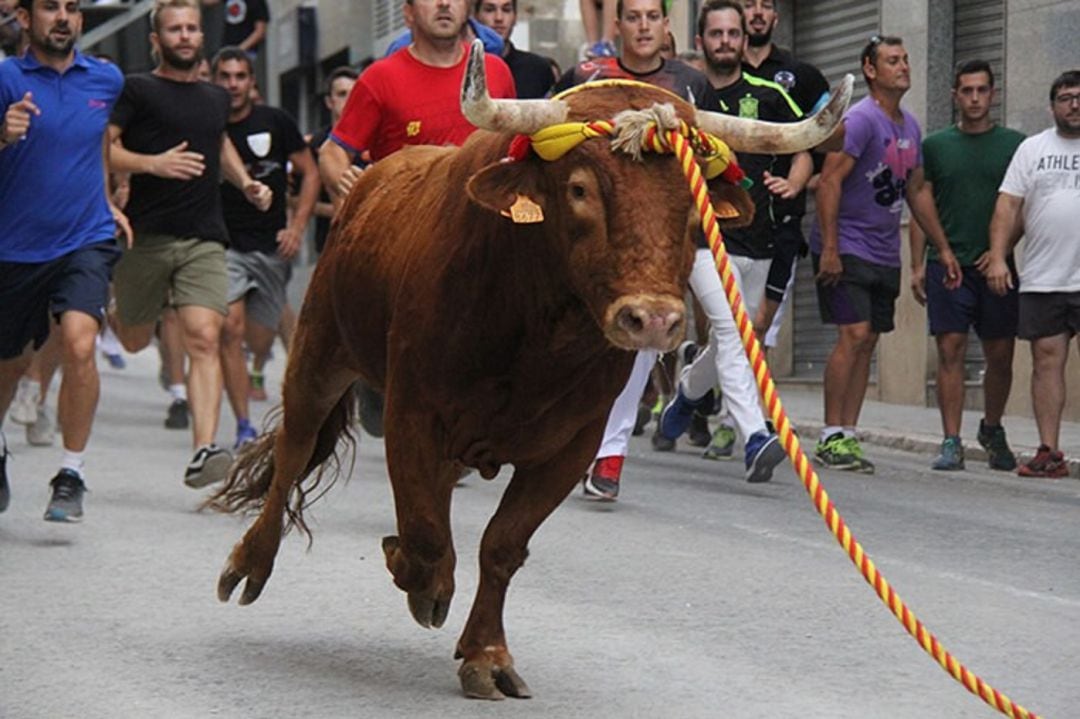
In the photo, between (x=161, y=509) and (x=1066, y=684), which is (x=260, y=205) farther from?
(x=1066, y=684)

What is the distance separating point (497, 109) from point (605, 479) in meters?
4.63

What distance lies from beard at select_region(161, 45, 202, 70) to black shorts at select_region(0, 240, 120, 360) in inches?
79.6

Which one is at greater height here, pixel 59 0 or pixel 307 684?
pixel 59 0

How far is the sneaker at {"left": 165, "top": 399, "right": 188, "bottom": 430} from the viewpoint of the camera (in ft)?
48.2

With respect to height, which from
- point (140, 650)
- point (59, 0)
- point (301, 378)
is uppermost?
point (59, 0)

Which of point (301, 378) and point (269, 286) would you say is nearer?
point (301, 378)

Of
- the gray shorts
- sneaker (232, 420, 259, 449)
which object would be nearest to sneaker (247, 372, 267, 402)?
the gray shorts

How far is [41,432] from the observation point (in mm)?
13219

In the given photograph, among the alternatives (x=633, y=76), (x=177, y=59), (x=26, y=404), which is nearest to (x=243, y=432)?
(x=26, y=404)

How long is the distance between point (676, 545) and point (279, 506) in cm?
215

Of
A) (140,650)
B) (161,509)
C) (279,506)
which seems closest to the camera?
(140,650)

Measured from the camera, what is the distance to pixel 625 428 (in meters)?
10.1

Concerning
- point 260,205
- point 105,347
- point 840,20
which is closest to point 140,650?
point 260,205

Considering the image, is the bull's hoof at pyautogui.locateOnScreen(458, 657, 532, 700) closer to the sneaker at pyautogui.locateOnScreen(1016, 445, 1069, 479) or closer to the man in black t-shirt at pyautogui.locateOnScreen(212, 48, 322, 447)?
the sneaker at pyautogui.locateOnScreen(1016, 445, 1069, 479)
